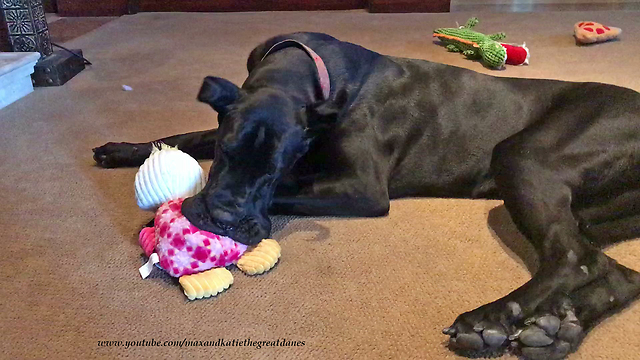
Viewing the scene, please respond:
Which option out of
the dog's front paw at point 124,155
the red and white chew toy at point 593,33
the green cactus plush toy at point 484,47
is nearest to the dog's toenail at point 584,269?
the dog's front paw at point 124,155

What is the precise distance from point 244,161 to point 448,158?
712 mm

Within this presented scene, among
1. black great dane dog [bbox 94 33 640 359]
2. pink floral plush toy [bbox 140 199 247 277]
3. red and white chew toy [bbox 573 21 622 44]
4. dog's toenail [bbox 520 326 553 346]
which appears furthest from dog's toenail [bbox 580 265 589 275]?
red and white chew toy [bbox 573 21 622 44]

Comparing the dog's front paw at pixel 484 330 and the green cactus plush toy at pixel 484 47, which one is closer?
the dog's front paw at pixel 484 330

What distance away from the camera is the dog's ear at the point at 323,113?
1501 mm

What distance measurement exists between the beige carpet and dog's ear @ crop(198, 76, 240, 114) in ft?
1.30

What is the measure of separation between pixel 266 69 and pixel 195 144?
19.8 inches

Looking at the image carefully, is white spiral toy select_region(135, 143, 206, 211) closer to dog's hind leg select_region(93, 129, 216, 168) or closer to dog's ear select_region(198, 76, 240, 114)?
dog's ear select_region(198, 76, 240, 114)

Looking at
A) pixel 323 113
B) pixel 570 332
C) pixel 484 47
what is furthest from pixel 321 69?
pixel 484 47

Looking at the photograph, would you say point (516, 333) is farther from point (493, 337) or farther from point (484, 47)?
point (484, 47)

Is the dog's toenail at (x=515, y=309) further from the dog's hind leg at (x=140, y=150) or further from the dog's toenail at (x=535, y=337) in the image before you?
the dog's hind leg at (x=140, y=150)

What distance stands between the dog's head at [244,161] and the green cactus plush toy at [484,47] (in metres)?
1.88

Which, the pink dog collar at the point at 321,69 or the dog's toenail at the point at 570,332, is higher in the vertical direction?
the pink dog collar at the point at 321,69

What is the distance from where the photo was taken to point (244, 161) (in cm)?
141

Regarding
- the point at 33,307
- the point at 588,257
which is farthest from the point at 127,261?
the point at 588,257
